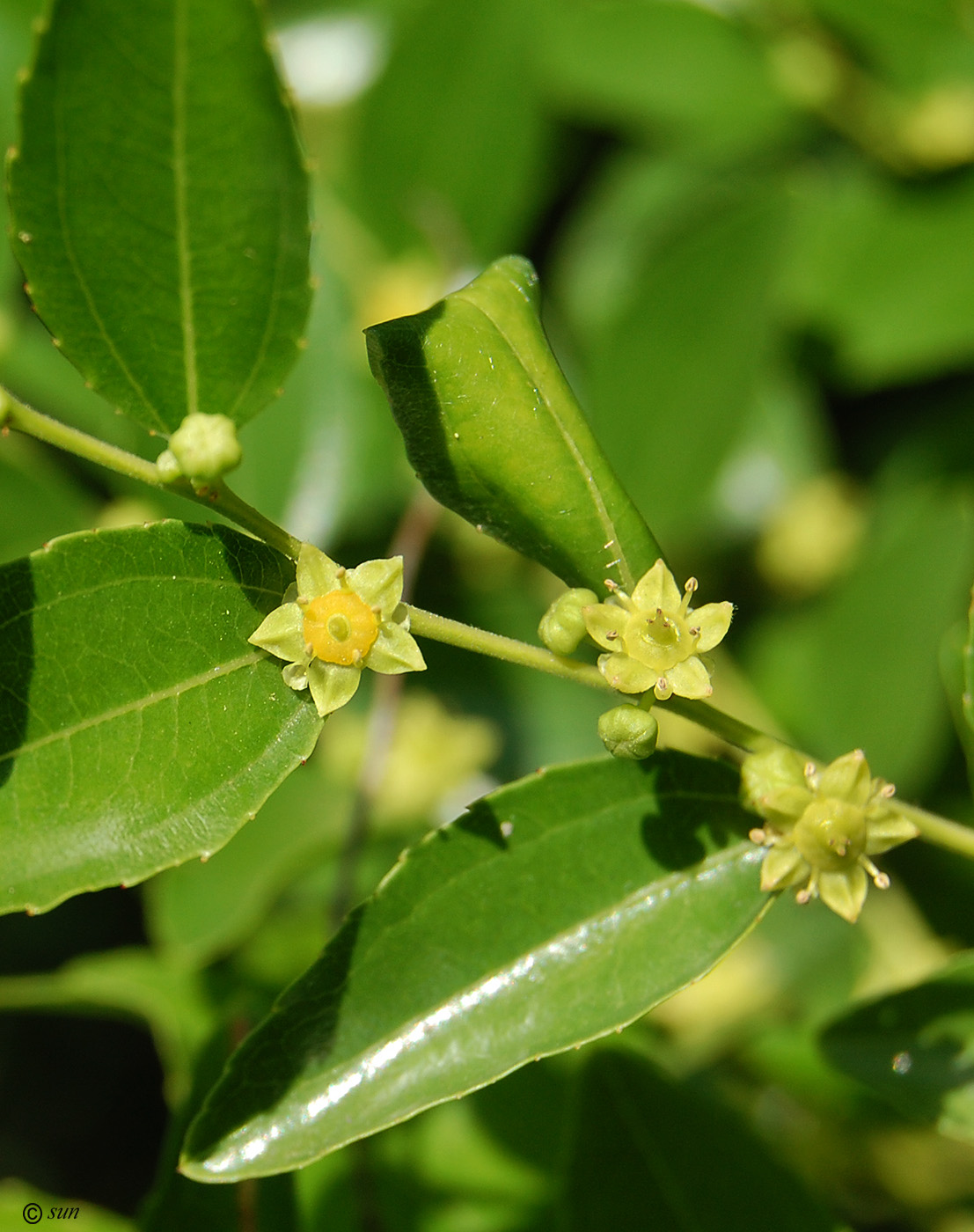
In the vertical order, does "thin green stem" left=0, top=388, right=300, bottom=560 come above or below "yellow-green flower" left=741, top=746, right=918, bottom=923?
above

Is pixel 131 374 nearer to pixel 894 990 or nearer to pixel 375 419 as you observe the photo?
pixel 894 990

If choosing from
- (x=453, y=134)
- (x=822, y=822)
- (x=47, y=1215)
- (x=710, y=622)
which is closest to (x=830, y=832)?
(x=822, y=822)

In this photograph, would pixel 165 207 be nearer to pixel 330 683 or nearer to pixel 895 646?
pixel 330 683

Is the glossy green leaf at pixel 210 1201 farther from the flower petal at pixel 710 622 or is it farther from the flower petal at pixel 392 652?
the flower petal at pixel 710 622

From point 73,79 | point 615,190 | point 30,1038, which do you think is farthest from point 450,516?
point 73,79

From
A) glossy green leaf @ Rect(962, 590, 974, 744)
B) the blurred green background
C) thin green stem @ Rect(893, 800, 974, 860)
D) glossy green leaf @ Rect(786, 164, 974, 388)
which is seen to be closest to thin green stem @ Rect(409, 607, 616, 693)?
thin green stem @ Rect(893, 800, 974, 860)

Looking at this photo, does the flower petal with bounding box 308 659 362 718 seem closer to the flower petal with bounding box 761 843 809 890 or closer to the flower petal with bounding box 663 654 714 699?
the flower petal with bounding box 663 654 714 699

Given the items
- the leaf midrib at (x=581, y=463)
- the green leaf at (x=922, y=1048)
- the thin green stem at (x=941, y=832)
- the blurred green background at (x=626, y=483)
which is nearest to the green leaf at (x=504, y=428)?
the leaf midrib at (x=581, y=463)
